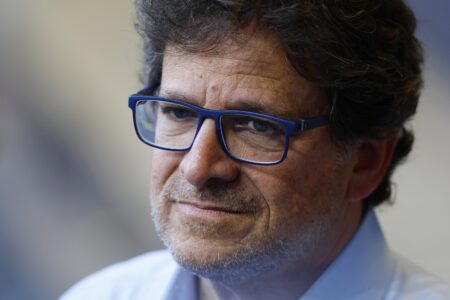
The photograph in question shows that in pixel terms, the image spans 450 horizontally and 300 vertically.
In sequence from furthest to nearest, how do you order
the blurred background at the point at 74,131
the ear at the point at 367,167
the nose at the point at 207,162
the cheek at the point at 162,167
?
the blurred background at the point at 74,131
the ear at the point at 367,167
the cheek at the point at 162,167
the nose at the point at 207,162

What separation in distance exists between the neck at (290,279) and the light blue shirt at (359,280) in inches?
0.9

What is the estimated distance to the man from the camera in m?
1.31

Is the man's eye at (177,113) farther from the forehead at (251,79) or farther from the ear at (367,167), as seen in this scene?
the ear at (367,167)

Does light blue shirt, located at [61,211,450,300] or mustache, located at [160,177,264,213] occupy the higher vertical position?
mustache, located at [160,177,264,213]

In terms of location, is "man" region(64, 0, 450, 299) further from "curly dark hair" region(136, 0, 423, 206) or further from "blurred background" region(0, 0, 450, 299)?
"blurred background" region(0, 0, 450, 299)

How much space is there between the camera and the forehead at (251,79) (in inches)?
51.6

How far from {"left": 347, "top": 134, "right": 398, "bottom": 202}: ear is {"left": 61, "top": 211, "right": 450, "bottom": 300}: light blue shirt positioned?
108mm

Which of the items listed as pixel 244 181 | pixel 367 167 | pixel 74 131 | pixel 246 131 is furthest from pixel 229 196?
Result: pixel 74 131

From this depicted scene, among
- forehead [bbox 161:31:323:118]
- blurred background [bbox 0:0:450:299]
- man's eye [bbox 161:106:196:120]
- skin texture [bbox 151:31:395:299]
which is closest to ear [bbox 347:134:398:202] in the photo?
skin texture [bbox 151:31:395:299]

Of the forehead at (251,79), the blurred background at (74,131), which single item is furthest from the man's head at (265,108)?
the blurred background at (74,131)

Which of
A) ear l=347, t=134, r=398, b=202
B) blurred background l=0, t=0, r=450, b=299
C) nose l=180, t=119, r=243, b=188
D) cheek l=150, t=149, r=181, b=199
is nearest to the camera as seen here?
nose l=180, t=119, r=243, b=188

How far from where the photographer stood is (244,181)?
132 cm

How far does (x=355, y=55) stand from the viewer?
1.39 metres

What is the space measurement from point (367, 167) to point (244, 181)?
15.4 inches
